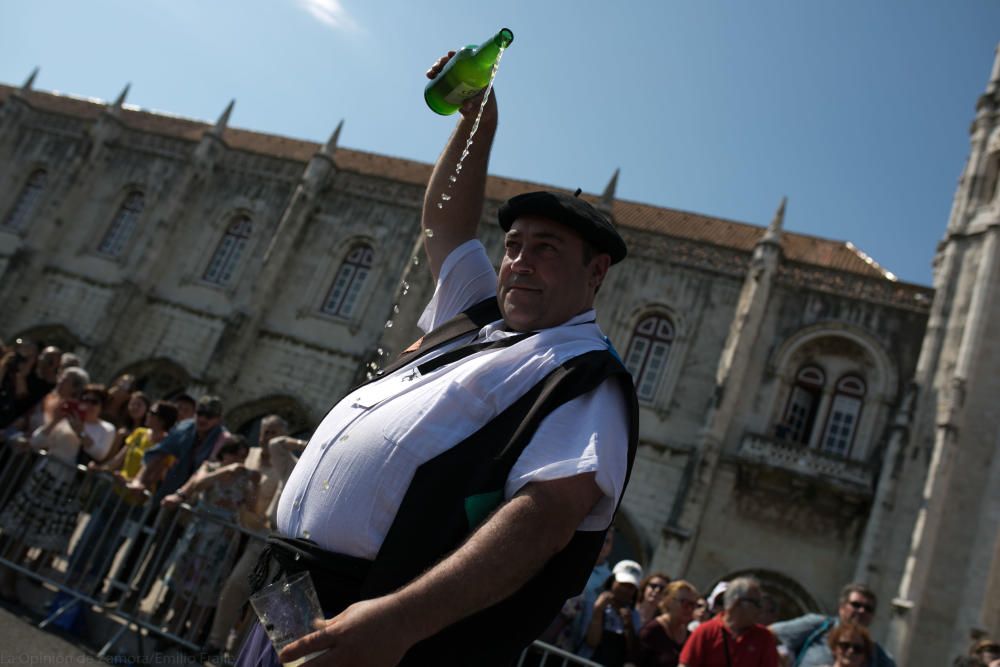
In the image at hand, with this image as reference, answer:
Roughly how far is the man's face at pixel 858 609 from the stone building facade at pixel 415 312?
8.58m

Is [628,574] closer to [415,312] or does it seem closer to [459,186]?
[459,186]

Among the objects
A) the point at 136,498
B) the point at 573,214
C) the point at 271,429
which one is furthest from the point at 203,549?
the point at 573,214

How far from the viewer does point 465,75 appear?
8.84 feet

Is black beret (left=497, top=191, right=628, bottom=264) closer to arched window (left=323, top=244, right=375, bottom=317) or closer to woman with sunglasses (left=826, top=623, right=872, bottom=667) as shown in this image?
woman with sunglasses (left=826, top=623, right=872, bottom=667)

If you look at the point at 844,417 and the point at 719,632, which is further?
the point at 844,417

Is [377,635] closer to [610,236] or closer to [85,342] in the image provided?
[610,236]

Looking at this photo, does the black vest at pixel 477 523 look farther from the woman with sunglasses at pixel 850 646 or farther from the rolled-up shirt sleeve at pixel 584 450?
the woman with sunglasses at pixel 850 646

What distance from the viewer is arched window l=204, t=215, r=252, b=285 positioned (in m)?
23.9

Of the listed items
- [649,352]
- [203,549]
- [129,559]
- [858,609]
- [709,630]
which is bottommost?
[129,559]

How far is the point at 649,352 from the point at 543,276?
1792 cm

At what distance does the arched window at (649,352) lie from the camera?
760 inches

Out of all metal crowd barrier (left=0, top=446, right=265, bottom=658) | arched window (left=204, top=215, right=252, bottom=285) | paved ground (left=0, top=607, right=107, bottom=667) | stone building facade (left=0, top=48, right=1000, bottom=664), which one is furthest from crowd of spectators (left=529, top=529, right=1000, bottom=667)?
arched window (left=204, top=215, right=252, bottom=285)

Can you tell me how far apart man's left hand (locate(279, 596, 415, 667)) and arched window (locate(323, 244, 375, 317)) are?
21.1 m

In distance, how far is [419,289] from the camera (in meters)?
20.8
